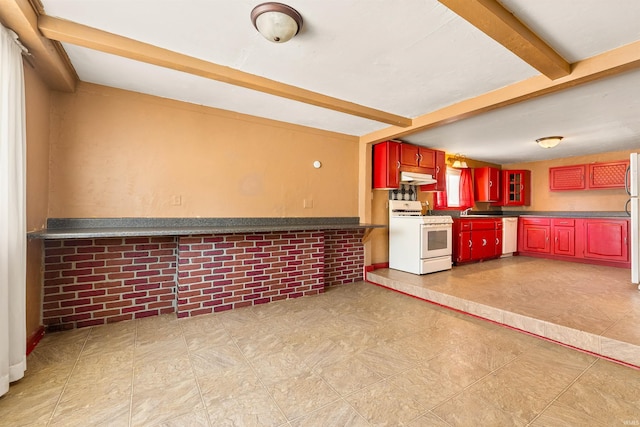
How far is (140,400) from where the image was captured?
1.51 metres

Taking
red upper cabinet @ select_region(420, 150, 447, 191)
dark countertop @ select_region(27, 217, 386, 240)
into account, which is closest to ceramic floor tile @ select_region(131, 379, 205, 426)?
dark countertop @ select_region(27, 217, 386, 240)

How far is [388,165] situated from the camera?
401 centimetres

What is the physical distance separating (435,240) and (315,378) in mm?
2992

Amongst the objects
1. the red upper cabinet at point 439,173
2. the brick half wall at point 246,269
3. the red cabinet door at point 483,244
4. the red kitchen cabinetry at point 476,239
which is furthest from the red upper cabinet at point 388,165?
the red cabinet door at point 483,244

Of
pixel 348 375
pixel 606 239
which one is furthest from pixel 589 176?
pixel 348 375

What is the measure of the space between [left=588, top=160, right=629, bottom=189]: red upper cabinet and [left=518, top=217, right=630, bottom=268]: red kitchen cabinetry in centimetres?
64

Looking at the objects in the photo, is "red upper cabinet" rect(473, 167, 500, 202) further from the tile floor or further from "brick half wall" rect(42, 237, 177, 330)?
"brick half wall" rect(42, 237, 177, 330)

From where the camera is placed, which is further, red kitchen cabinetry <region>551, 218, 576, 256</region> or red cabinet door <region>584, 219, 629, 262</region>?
red kitchen cabinetry <region>551, 218, 576, 256</region>

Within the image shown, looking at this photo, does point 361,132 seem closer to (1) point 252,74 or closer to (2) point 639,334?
(1) point 252,74

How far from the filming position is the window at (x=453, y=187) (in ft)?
18.4

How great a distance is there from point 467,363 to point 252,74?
9.01 feet

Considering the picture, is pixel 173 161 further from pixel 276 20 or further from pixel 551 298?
pixel 551 298

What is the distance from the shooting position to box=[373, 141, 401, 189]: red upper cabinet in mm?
4020

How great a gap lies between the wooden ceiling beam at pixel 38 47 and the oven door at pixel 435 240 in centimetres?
407
